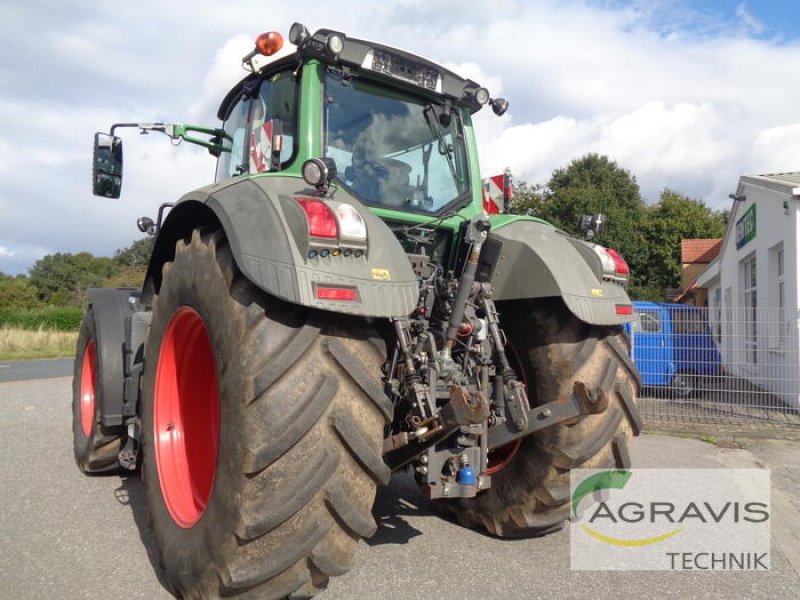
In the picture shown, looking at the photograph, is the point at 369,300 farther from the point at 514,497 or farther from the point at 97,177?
the point at 97,177

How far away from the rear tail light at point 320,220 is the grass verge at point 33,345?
2378 cm

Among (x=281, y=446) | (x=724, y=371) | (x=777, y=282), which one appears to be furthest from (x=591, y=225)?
(x=777, y=282)

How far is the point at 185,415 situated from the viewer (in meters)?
3.65

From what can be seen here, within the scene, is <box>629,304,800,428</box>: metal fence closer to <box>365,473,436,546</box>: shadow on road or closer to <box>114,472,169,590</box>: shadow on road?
<box>365,473,436,546</box>: shadow on road

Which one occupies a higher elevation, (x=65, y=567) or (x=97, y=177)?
(x=97, y=177)

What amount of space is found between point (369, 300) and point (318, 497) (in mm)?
788

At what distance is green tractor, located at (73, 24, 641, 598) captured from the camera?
2449 millimetres

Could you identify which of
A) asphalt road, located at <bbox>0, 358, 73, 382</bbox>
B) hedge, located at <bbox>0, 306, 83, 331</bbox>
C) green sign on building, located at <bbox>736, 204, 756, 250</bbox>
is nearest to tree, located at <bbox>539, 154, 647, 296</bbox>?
green sign on building, located at <bbox>736, 204, 756, 250</bbox>

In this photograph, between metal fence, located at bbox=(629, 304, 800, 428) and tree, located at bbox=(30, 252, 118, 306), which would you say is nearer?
metal fence, located at bbox=(629, 304, 800, 428)

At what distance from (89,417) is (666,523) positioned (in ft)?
15.0

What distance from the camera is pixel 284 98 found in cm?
366

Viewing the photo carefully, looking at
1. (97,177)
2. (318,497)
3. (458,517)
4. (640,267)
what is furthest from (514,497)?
(640,267)

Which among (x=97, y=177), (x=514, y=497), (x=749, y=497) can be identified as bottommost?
(x=749, y=497)

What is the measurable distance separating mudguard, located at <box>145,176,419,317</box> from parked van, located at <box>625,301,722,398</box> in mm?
7285
